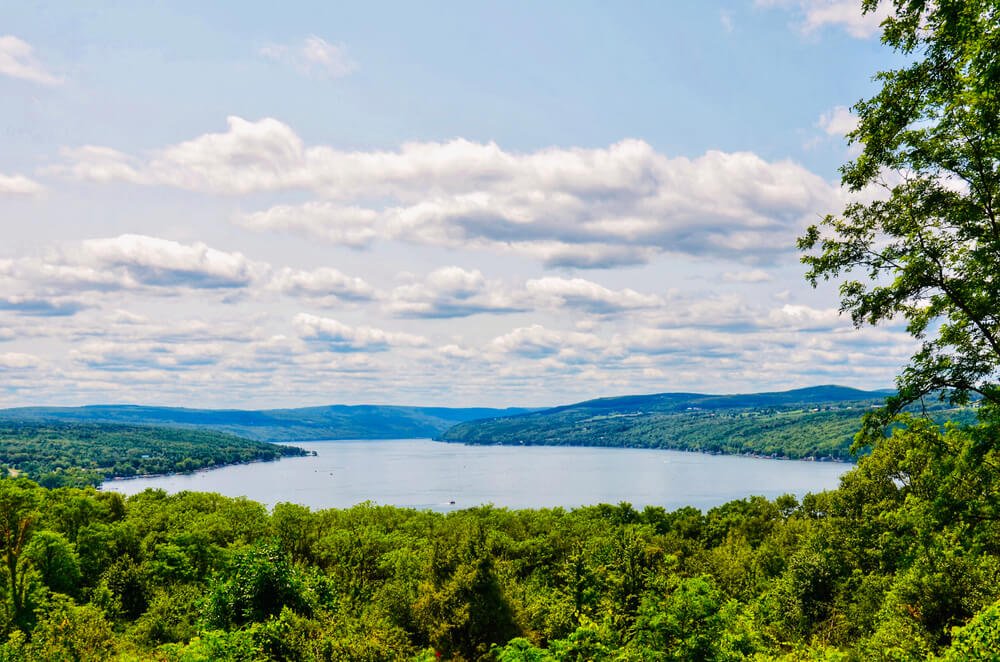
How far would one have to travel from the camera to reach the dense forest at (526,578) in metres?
19.9

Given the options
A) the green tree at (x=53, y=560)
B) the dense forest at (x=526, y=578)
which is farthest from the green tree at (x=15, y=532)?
the green tree at (x=53, y=560)

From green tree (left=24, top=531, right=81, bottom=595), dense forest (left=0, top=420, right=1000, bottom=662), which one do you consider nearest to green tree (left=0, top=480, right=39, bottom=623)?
dense forest (left=0, top=420, right=1000, bottom=662)

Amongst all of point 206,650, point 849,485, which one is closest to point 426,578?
point 206,650

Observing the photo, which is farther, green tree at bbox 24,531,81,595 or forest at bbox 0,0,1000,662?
green tree at bbox 24,531,81,595

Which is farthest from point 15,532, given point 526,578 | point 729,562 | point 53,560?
point 729,562

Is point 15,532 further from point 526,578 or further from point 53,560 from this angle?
A: point 526,578

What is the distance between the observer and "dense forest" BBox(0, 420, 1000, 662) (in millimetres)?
19906

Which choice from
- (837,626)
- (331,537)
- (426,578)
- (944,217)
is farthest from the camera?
(331,537)

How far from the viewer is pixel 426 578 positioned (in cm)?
3688

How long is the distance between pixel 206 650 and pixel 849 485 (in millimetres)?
46670

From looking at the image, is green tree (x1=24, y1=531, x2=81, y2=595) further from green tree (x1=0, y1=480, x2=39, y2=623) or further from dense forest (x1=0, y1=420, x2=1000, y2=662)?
green tree (x1=0, y1=480, x2=39, y2=623)

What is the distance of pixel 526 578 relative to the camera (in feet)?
184

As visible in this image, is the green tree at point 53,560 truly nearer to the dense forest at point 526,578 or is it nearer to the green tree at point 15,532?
the dense forest at point 526,578

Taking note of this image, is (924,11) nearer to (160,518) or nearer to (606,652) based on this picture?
(606,652)
